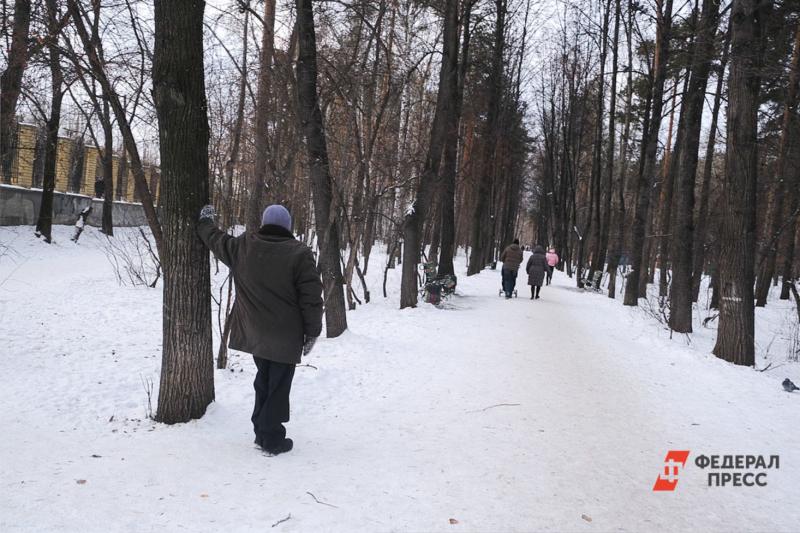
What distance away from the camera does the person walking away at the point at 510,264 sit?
15367mm

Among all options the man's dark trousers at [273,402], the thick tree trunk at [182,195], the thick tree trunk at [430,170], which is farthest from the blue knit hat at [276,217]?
the thick tree trunk at [430,170]

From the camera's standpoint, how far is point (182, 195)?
4.28 metres

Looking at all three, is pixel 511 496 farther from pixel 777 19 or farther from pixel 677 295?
pixel 777 19

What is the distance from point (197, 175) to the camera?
4367 millimetres

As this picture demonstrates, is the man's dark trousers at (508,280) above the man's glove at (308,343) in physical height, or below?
above

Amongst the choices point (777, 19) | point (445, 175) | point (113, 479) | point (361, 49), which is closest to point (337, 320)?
point (113, 479)

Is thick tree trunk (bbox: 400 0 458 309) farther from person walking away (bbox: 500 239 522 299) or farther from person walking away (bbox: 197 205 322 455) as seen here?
person walking away (bbox: 197 205 322 455)

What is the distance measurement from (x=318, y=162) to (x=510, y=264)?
8.81 metres

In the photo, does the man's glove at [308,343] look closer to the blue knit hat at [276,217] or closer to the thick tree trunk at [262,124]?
the blue knit hat at [276,217]

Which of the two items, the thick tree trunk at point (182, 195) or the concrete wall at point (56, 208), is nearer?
the thick tree trunk at point (182, 195)

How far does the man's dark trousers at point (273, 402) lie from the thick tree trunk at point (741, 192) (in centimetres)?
722

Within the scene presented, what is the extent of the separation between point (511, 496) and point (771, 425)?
3.47 meters

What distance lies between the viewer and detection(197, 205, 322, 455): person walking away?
3.89 meters

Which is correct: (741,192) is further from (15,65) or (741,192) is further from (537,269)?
(15,65)
